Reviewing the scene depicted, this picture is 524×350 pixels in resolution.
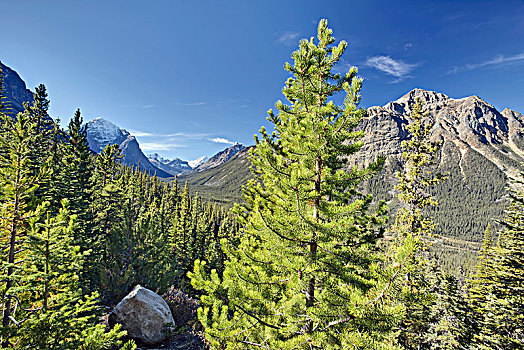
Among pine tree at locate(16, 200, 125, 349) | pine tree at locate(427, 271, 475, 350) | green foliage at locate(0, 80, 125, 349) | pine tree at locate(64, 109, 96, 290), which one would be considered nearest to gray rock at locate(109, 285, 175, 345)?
pine tree at locate(64, 109, 96, 290)

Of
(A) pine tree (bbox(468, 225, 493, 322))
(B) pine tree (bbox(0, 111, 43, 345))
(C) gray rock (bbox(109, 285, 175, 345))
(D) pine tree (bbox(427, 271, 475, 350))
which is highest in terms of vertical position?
(B) pine tree (bbox(0, 111, 43, 345))

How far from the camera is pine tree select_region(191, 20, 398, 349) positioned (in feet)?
14.1

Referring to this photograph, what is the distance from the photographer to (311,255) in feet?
16.1

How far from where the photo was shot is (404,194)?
14219mm

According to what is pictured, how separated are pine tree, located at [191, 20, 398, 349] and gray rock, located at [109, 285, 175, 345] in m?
10.1

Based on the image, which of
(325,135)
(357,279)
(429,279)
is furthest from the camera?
(429,279)

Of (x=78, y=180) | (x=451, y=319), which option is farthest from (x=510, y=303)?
(x=78, y=180)

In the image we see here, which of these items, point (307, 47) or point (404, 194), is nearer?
point (307, 47)

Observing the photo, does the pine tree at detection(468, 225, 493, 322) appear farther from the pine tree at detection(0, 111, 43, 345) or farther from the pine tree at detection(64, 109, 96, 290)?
the pine tree at detection(64, 109, 96, 290)

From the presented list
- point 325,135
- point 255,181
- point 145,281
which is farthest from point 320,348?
point 145,281

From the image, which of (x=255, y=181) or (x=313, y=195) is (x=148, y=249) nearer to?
(x=255, y=181)

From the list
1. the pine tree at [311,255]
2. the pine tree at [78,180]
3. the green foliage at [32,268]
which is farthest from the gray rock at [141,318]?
the pine tree at [311,255]

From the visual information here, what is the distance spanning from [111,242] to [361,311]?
773 inches

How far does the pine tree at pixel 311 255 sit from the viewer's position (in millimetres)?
4289
